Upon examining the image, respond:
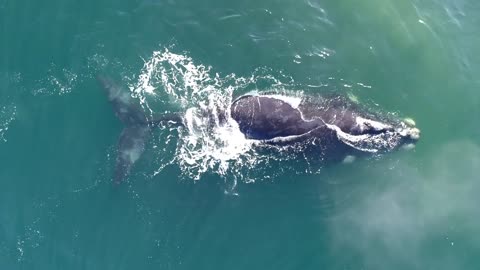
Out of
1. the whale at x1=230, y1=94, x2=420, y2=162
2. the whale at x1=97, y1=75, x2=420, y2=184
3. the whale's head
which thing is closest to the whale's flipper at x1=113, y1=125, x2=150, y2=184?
the whale at x1=97, y1=75, x2=420, y2=184

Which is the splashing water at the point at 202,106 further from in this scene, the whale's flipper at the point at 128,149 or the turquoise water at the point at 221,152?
the whale's flipper at the point at 128,149

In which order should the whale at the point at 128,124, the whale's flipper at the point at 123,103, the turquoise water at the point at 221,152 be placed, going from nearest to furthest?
1. the turquoise water at the point at 221,152
2. the whale at the point at 128,124
3. the whale's flipper at the point at 123,103

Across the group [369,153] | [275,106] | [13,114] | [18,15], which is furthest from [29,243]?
[369,153]

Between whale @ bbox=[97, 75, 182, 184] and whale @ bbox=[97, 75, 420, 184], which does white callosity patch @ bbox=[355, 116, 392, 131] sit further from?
whale @ bbox=[97, 75, 182, 184]

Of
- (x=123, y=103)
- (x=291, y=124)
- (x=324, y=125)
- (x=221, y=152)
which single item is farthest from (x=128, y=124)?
(x=324, y=125)

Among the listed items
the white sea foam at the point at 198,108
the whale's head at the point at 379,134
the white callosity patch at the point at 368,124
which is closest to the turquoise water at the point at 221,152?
the white sea foam at the point at 198,108

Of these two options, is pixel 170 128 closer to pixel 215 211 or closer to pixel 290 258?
pixel 215 211
